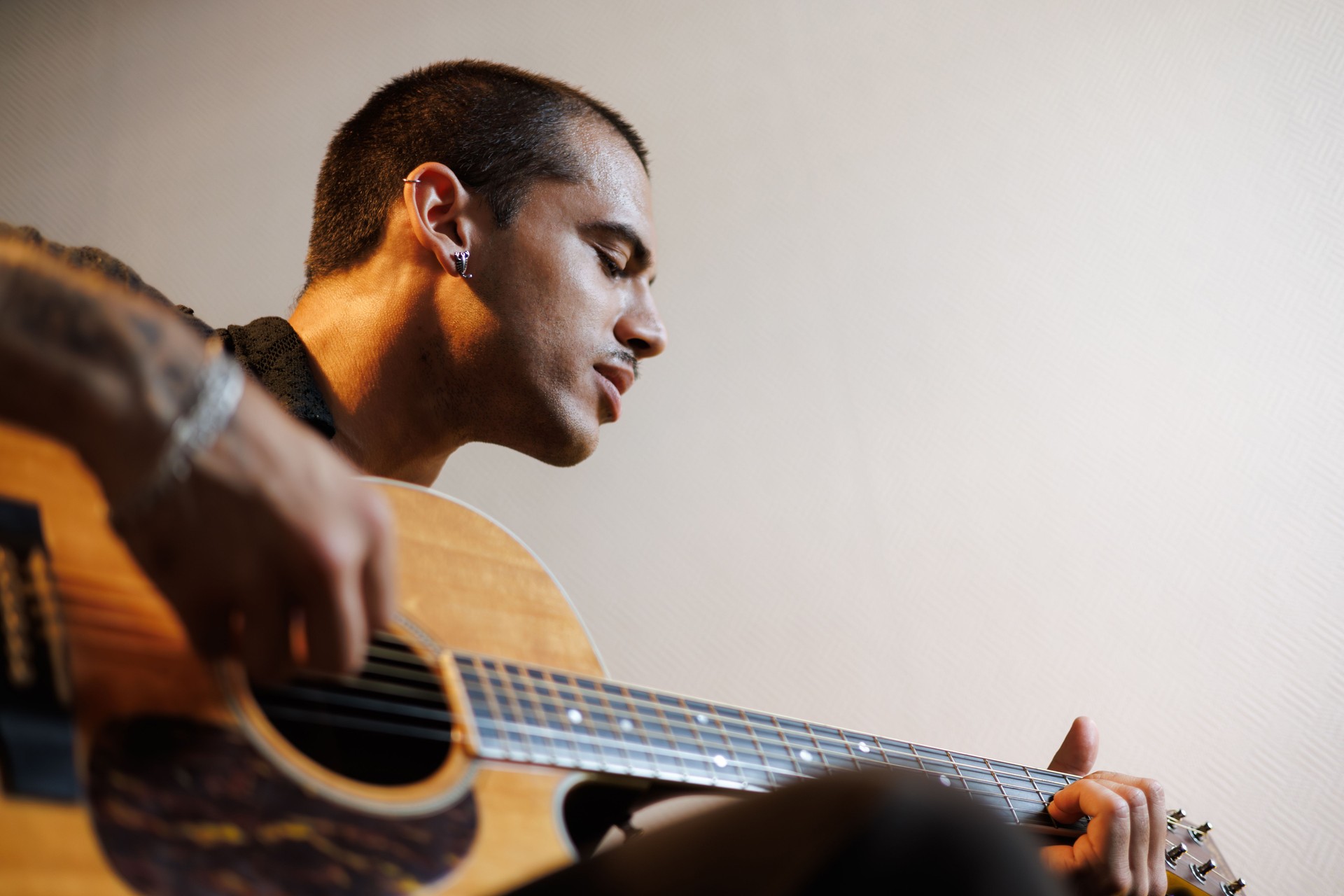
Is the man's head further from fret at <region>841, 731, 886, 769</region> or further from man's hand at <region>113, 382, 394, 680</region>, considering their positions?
man's hand at <region>113, 382, 394, 680</region>

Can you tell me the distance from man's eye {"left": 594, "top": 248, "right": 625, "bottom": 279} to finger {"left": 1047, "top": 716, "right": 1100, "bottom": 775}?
73 centimetres

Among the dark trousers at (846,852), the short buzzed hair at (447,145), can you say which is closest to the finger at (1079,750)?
the dark trousers at (846,852)

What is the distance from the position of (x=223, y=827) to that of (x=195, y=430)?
16 centimetres

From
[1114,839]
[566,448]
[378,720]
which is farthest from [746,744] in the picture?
[566,448]

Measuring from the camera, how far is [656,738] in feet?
2.04

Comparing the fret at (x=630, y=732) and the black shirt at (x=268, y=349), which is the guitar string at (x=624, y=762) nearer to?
the fret at (x=630, y=732)

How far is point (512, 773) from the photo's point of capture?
528 millimetres

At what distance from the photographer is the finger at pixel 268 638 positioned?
419mm

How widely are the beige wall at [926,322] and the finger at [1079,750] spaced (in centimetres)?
30

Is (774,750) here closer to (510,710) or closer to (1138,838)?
(510,710)

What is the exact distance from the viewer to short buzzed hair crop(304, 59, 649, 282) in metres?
1.25

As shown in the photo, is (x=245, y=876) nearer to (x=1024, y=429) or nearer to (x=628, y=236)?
(x=628, y=236)

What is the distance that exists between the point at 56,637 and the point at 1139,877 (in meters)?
0.84

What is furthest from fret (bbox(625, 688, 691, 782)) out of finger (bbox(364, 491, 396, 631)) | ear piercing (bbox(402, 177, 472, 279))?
ear piercing (bbox(402, 177, 472, 279))
